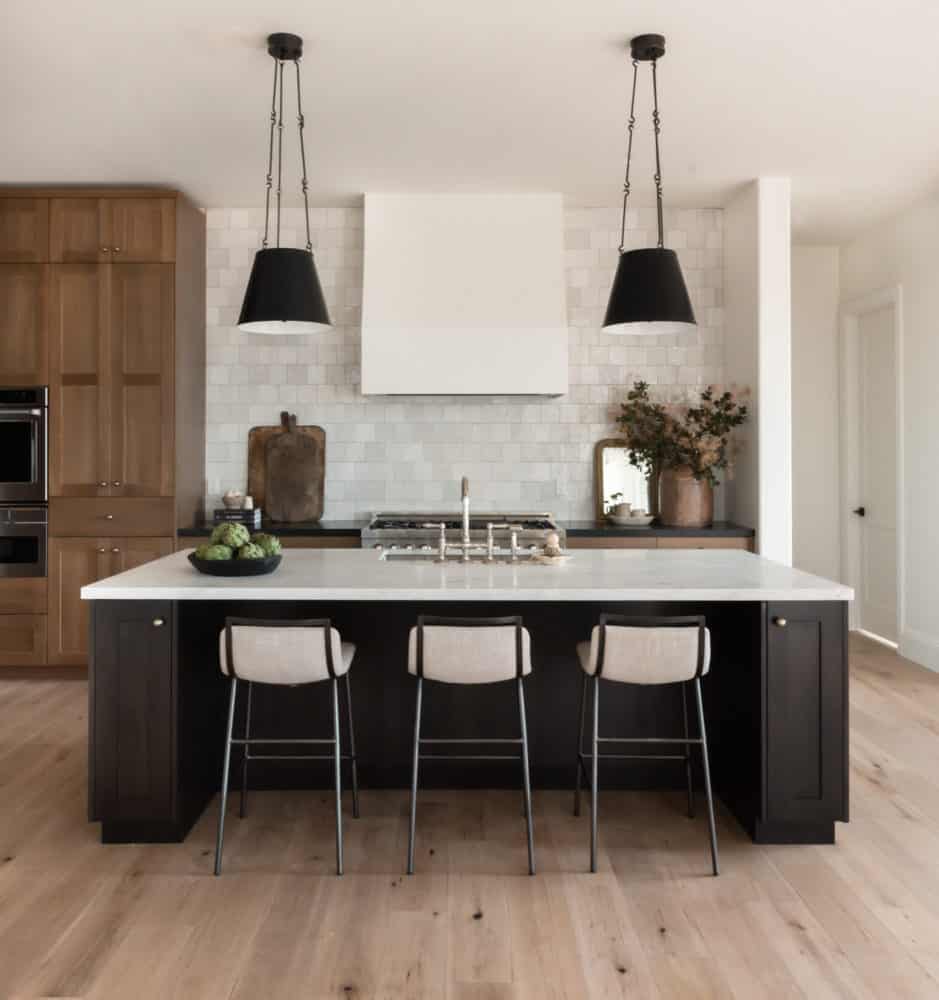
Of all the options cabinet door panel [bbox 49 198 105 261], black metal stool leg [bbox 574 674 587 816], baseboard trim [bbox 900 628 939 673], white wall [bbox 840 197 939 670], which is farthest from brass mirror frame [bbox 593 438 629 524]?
cabinet door panel [bbox 49 198 105 261]

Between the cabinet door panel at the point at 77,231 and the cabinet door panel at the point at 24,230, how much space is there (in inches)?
2.0

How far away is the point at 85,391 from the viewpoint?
5504 millimetres

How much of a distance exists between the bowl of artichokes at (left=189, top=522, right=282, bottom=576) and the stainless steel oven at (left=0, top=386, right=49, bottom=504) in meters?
2.68

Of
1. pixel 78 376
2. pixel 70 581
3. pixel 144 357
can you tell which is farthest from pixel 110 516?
pixel 144 357

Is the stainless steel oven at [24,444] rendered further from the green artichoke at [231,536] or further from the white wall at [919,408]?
the white wall at [919,408]

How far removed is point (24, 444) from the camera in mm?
5512

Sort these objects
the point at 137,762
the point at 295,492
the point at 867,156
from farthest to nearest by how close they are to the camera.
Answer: the point at 295,492
the point at 867,156
the point at 137,762

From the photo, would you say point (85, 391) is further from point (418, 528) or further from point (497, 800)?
point (497, 800)

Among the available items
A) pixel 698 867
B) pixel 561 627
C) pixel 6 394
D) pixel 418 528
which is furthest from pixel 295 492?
pixel 698 867

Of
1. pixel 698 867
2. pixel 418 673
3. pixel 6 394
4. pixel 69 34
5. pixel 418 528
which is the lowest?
pixel 698 867

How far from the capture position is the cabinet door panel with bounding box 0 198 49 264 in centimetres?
550

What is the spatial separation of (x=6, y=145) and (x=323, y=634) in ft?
11.7

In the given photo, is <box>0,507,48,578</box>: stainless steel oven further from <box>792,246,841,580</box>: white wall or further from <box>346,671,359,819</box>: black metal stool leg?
<box>792,246,841,580</box>: white wall

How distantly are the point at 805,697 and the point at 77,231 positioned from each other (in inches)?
188
